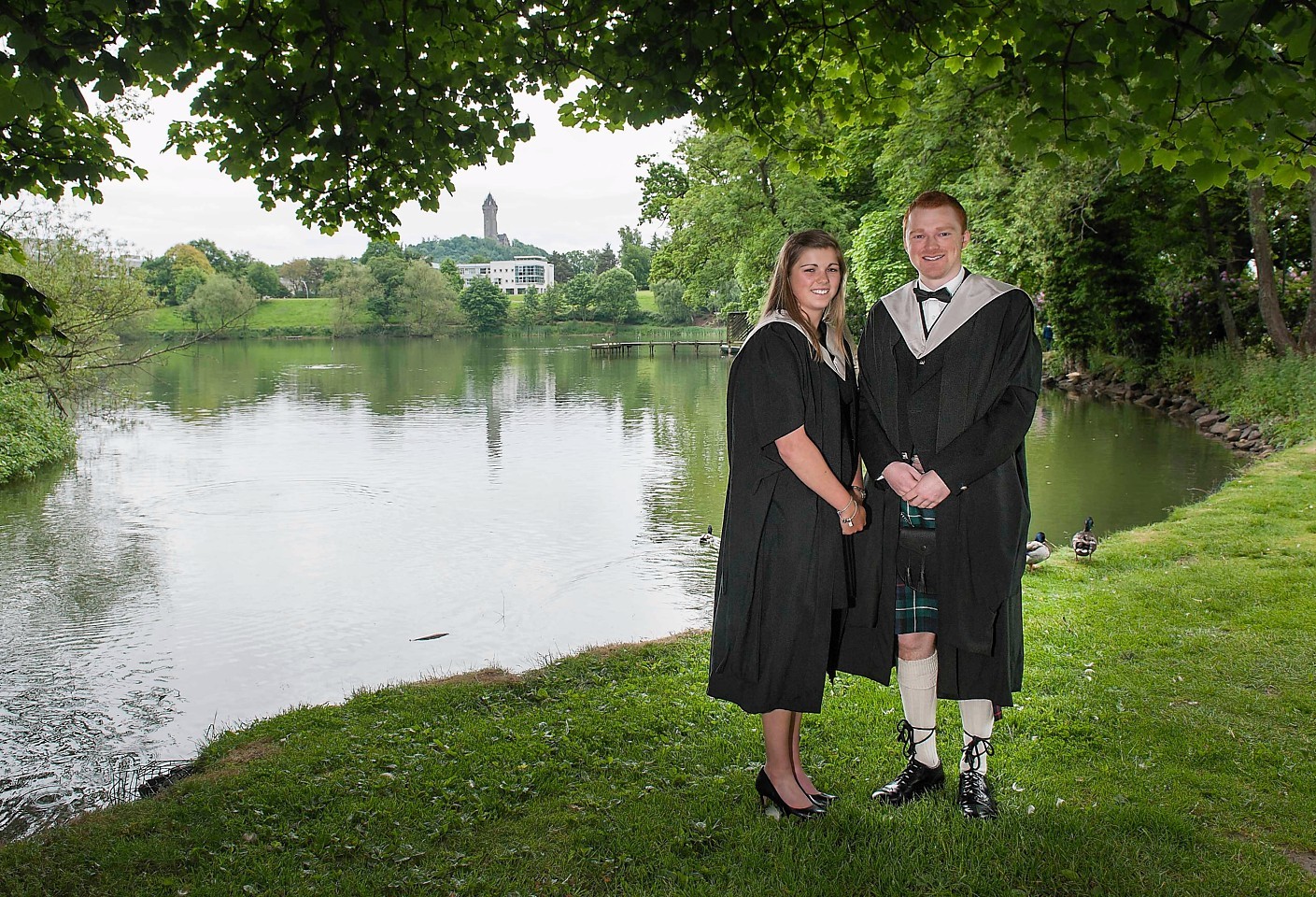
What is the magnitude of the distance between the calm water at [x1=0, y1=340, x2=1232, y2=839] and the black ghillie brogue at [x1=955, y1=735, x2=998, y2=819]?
4.28 m

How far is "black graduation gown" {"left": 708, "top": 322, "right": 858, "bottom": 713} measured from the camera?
331 cm

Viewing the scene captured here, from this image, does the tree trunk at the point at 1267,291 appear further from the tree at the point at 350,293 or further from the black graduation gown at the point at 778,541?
the tree at the point at 350,293

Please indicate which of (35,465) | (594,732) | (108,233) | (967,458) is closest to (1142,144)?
(967,458)

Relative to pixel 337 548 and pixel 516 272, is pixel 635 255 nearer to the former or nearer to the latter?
pixel 516 272

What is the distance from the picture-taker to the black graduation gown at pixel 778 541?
3.31 m

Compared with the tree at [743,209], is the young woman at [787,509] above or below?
below

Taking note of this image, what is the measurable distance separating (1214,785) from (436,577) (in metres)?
8.16

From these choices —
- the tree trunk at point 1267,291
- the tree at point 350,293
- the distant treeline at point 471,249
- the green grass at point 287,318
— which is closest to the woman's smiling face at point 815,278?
the tree trunk at point 1267,291

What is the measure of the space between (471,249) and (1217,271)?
18401cm

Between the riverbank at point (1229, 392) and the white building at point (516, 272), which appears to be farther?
the white building at point (516, 272)

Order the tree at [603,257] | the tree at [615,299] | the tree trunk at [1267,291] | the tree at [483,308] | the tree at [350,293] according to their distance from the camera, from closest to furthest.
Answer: the tree trunk at [1267,291], the tree at [350,293], the tree at [483,308], the tree at [615,299], the tree at [603,257]

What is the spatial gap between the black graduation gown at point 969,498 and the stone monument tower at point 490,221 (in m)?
202

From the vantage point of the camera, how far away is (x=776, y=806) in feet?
11.6

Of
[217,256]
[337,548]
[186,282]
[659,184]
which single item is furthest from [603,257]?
[337,548]
